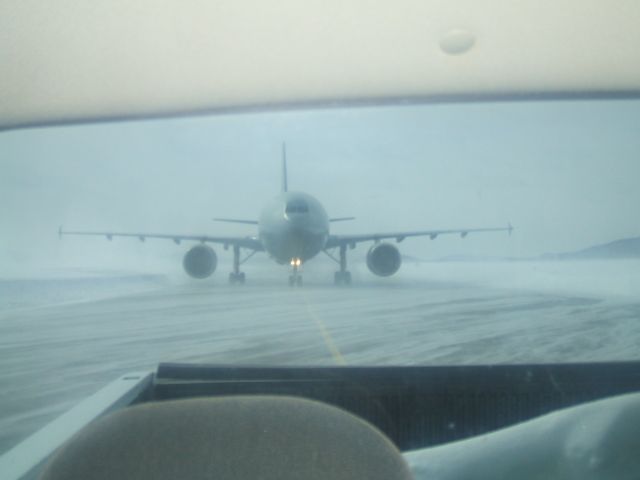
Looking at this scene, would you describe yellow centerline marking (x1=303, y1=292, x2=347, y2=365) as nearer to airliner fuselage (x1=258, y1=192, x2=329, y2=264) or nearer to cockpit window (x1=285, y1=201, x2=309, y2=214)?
airliner fuselage (x1=258, y1=192, x2=329, y2=264)

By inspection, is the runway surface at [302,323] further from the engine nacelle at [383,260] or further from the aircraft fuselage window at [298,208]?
the aircraft fuselage window at [298,208]

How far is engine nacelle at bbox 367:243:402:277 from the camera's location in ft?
15.6

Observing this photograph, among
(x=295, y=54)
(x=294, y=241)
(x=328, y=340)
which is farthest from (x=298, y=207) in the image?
(x=295, y=54)

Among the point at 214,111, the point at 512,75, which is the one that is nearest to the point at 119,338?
the point at 214,111

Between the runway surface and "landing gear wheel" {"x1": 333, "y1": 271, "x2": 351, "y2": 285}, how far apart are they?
0.23 m

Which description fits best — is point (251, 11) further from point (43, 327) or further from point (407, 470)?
point (43, 327)

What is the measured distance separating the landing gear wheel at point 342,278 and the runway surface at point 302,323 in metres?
0.23

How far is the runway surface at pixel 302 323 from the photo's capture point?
3.41m

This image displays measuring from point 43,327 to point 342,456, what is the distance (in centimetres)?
361

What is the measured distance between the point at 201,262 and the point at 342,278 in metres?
1.42

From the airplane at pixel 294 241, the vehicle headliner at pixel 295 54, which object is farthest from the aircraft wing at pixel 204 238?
the vehicle headliner at pixel 295 54

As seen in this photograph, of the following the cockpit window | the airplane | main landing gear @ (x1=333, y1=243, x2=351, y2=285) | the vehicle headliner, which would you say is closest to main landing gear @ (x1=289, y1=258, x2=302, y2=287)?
the airplane

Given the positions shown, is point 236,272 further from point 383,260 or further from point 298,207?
point 383,260

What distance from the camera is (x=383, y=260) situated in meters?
4.88
